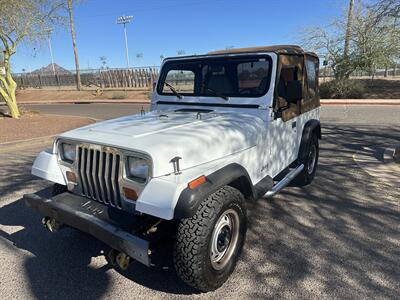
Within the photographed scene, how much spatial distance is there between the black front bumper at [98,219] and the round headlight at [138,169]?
13.5 inches

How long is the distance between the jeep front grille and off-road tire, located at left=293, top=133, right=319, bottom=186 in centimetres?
295

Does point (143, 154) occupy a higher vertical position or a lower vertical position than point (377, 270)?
higher

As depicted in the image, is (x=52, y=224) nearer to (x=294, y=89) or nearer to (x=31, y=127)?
(x=294, y=89)

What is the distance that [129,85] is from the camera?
107 ft

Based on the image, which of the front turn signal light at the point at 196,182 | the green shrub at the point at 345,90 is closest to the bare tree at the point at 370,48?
the green shrub at the point at 345,90

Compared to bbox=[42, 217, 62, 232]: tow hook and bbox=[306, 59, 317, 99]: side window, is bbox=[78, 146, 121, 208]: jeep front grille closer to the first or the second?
bbox=[42, 217, 62, 232]: tow hook

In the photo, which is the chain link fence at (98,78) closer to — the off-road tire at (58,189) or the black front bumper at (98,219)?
the off-road tire at (58,189)

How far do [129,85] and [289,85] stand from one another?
3081 cm

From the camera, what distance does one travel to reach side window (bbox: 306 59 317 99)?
4.85 meters

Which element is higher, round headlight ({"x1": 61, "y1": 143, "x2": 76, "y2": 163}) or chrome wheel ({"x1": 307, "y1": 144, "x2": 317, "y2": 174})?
round headlight ({"x1": 61, "y1": 143, "x2": 76, "y2": 163})

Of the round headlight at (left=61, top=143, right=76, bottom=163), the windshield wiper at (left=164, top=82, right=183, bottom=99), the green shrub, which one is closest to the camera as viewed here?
the round headlight at (left=61, top=143, right=76, bottom=163)

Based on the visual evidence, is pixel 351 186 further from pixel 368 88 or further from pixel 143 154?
pixel 368 88

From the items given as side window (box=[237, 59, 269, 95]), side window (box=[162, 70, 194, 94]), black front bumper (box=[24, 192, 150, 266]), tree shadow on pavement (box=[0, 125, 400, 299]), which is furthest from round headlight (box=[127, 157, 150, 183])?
side window (box=[162, 70, 194, 94])

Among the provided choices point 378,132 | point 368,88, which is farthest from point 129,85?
point 378,132
